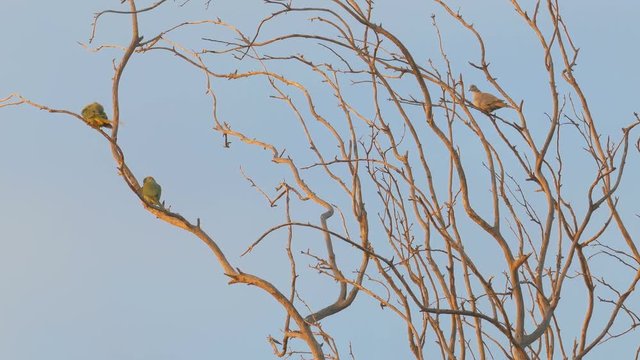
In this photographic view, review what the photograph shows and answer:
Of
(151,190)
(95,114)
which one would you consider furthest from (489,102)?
(95,114)

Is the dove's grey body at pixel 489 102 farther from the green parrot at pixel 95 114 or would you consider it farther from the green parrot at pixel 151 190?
the green parrot at pixel 95 114

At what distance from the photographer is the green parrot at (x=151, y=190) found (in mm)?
4645

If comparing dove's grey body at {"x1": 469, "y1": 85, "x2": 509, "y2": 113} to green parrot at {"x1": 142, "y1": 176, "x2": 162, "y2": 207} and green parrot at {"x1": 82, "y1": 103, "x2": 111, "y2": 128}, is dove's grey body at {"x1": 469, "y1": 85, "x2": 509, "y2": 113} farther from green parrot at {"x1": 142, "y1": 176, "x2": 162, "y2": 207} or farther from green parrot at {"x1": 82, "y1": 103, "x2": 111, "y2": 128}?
green parrot at {"x1": 82, "y1": 103, "x2": 111, "y2": 128}

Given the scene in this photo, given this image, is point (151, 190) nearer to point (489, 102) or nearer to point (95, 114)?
point (95, 114)

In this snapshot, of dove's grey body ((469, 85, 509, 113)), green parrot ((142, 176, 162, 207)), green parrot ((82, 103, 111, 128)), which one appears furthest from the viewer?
dove's grey body ((469, 85, 509, 113))

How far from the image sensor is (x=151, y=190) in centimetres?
480

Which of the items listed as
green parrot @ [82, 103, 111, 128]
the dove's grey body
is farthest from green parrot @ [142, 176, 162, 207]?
the dove's grey body

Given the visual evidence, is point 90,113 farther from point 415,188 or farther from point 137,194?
point 415,188

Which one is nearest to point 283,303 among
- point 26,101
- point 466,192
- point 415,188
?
point 415,188

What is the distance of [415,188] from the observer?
4055mm

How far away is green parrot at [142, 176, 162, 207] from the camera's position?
4.65 m

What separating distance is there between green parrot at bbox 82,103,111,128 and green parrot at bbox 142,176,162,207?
364 mm

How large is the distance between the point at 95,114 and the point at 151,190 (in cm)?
50

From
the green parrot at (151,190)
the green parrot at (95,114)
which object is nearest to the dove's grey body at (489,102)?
the green parrot at (151,190)
